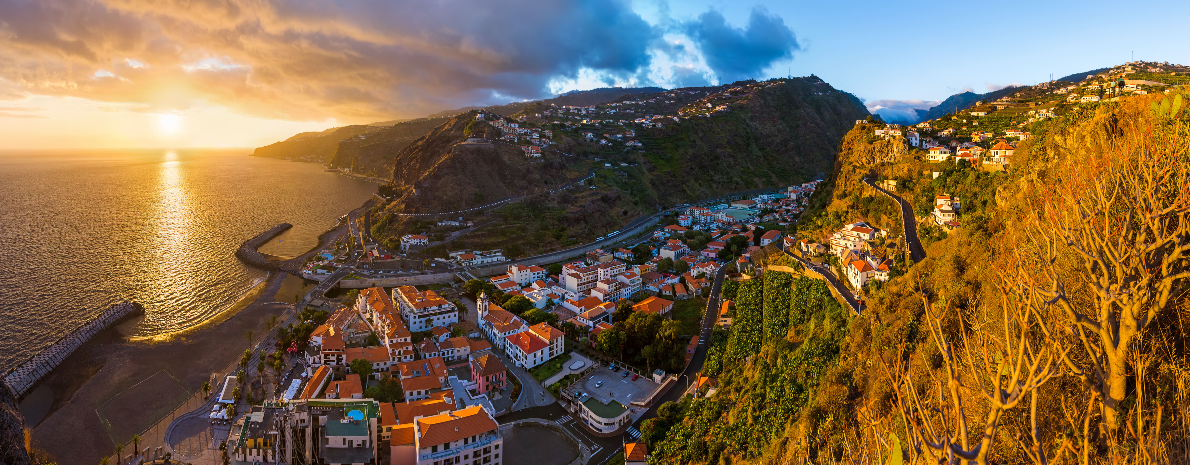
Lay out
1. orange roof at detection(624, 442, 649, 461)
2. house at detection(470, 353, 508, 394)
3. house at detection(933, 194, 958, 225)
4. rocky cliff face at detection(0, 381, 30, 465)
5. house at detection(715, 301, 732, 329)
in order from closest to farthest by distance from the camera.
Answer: rocky cliff face at detection(0, 381, 30, 465)
orange roof at detection(624, 442, 649, 461)
house at detection(933, 194, 958, 225)
house at detection(470, 353, 508, 394)
house at detection(715, 301, 732, 329)

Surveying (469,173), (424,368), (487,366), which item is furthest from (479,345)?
(469,173)

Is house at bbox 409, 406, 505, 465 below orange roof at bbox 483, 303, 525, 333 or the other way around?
below

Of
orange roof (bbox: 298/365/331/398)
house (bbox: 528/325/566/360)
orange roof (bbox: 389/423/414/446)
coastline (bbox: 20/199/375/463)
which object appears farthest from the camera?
house (bbox: 528/325/566/360)

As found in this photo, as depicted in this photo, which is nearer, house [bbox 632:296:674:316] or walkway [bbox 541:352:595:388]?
walkway [bbox 541:352:595:388]

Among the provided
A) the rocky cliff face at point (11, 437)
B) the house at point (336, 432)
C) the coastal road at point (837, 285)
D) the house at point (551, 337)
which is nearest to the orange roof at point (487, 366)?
the house at point (551, 337)

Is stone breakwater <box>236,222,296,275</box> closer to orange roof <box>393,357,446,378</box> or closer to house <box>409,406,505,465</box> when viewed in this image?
orange roof <box>393,357,446,378</box>

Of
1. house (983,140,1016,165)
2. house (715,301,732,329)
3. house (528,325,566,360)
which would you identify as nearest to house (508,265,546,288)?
house (528,325,566,360)
